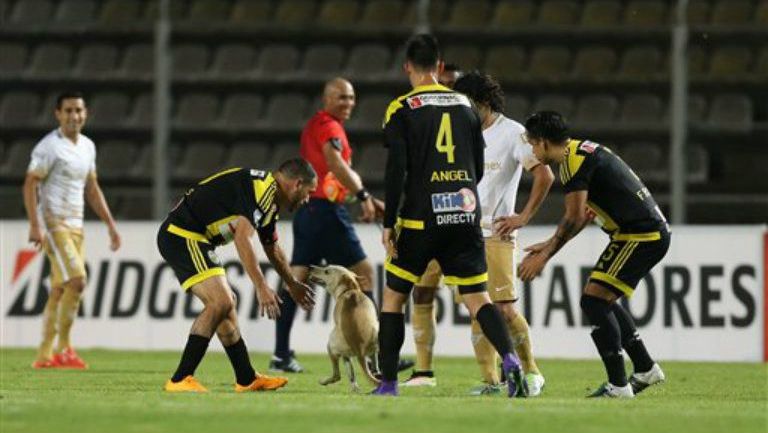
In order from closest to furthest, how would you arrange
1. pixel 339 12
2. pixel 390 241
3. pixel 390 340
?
pixel 390 241, pixel 390 340, pixel 339 12

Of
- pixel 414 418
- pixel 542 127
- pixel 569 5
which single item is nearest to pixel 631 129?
pixel 569 5

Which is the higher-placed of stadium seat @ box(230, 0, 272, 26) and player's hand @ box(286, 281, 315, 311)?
stadium seat @ box(230, 0, 272, 26)

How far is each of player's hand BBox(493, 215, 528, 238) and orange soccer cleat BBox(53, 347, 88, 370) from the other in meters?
4.39

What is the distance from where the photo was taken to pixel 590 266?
16938 mm

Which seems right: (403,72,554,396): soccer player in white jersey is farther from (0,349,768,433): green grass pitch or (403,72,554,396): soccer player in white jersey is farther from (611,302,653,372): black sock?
(611,302,653,372): black sock

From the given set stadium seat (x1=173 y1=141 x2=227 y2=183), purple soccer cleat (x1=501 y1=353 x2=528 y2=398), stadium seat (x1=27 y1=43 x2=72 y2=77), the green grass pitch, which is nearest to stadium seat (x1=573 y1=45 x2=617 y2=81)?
stadium seat (x1=173 y1=141 x2=227 y2=183)

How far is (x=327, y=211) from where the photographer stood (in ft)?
48.1

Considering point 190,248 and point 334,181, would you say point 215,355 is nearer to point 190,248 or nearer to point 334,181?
point 334,181

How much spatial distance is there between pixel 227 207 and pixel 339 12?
1233cm

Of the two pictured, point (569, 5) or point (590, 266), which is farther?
point (569, 5)

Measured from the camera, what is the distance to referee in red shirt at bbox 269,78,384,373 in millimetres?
14133

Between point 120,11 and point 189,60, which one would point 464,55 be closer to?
point 189,60

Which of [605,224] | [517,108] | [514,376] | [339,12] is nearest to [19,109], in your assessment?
[339,12]

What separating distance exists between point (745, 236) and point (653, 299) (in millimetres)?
1041
